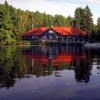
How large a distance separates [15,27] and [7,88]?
8303 cm

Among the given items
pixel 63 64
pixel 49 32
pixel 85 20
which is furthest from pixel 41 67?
pixel 85 20

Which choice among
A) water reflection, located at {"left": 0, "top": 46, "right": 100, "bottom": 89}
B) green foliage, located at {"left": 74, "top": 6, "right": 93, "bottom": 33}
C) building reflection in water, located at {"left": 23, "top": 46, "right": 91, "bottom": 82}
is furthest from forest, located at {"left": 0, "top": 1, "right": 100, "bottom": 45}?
water reflection, located at {"left": 0, "top": 46, "right": 100, "bottom": 89}

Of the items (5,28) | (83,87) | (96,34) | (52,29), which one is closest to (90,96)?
(83,87)

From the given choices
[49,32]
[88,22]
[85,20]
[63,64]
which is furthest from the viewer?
[85,20]

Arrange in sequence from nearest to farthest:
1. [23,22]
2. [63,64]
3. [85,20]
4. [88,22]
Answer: [63,64] < [88,22] < [85,20] < [23,22]

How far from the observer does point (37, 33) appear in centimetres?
11425

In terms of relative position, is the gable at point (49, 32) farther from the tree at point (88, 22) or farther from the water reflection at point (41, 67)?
the water reflection at point (41, 67)

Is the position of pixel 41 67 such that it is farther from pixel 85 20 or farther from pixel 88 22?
pixel 85 20

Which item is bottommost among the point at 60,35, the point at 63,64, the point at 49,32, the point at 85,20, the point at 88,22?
the point at 63,64

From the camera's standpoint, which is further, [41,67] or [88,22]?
[88,22]

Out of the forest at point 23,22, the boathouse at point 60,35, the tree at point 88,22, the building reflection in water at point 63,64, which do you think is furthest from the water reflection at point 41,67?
the tree at point 88,22

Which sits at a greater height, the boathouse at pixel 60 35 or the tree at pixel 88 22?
the tree at pixel 88 22

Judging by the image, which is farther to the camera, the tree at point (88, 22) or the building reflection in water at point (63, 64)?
the tree at point (88, 22)

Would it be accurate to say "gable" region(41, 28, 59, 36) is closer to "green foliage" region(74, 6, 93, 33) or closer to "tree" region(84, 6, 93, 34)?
"green foliage" region(74, 6, 93, 33)
